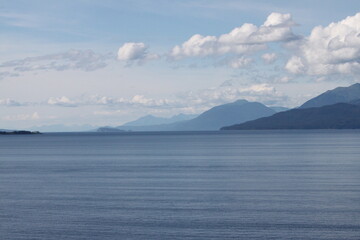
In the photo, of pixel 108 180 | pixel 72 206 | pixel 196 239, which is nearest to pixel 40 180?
pixel 108 180

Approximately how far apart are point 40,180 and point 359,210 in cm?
4761

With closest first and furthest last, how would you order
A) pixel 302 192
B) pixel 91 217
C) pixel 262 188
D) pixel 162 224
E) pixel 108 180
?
pixel 162 224 < pixel 91 217 < pixel 302 192 < pixel 262 188 < pixel 108 180

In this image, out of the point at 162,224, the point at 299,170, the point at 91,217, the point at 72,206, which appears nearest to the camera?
the point at 162,224

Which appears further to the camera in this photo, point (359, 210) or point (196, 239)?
point (359, 210)

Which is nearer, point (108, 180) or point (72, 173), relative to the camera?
point (108, 180)

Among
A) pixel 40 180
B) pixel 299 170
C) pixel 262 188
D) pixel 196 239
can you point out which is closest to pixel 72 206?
pixel 196 239

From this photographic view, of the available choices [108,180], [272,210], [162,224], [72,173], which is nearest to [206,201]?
[272,210]

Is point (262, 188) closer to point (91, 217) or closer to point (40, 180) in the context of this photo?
point (91, 217)

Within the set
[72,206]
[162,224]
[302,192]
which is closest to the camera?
[162,224]

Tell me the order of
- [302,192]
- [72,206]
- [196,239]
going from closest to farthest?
[196,239] → [72,206] → [302,192]

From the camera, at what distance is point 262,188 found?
67.9 metres

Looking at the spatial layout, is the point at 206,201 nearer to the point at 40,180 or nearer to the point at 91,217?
the point at 91,217

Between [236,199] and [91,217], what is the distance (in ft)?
52.7

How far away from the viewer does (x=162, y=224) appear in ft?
153
